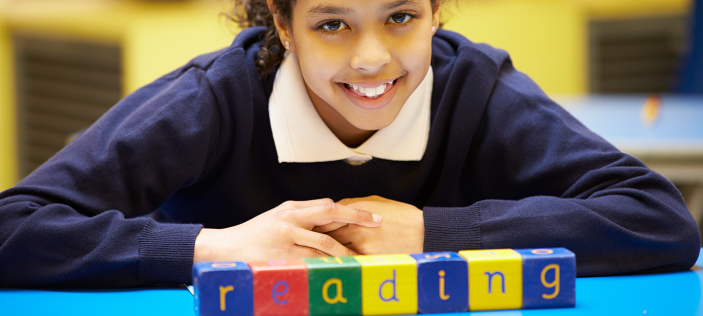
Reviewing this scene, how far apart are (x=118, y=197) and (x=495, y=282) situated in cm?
58

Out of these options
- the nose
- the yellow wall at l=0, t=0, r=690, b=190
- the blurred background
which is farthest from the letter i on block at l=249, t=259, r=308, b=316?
the yellow wall at l=0, t=0, r=690, b=190

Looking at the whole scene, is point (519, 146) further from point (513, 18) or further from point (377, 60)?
point (513, 18)

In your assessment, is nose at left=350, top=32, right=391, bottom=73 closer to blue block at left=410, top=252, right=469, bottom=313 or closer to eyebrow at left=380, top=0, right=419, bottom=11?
eyebrow at left=380, top=0, right=419, bottom=11

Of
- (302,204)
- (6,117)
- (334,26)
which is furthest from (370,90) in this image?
(6,117)

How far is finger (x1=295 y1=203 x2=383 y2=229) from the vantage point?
0.91m

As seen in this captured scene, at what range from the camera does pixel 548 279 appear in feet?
2.45

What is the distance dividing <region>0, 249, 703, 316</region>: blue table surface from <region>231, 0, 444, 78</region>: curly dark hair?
465mm

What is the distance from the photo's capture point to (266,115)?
119cm

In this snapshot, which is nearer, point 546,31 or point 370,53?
→ point 370,53

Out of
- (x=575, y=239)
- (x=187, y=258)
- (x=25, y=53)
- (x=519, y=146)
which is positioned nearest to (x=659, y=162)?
(x=519, y=146)

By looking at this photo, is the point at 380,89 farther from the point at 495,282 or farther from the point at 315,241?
the point at 495,282

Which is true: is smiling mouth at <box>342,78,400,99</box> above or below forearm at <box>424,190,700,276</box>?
above

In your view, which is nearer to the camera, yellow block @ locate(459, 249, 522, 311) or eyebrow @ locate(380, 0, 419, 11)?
yellow block @ locate(459, 249, 522, 311)

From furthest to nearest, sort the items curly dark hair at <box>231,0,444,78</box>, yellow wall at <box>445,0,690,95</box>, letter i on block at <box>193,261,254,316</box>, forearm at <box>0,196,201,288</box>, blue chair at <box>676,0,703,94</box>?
yellow wall at <box>445,0,690,95</box>
blue chair at <box>676,0,703,94</box>
curly dark hair at <box>231,0,444,78</box>
forearm at <box>0,196,201,288</box>
letter i on block at <box>193,261,254,316</box>
